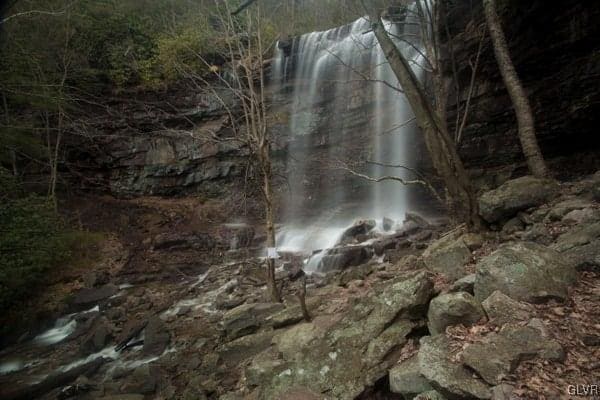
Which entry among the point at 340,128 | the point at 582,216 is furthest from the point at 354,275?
the point at 340,128

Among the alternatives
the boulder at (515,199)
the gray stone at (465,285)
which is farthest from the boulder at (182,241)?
the gray stone at (465,285)

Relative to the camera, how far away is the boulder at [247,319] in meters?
5.75

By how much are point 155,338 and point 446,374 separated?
6236 mm

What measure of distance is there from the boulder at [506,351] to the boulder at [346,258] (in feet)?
21.5

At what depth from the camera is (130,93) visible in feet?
57.2

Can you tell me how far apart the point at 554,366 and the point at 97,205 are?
17996mm

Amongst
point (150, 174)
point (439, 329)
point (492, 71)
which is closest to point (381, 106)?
point (492, 71)

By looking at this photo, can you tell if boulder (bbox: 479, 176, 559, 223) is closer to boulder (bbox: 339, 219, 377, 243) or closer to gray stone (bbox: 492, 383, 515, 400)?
gray stone (bbox: 492, 383, 515, 400)

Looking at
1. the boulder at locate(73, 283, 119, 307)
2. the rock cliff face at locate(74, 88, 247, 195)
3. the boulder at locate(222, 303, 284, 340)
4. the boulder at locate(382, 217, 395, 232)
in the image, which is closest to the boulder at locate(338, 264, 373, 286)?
the boulder at locate(222, 303, 284, 340)

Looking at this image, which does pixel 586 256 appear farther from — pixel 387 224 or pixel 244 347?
pixel 387 224

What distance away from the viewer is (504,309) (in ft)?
9.02

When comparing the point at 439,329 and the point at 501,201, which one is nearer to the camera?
the point at 439,329

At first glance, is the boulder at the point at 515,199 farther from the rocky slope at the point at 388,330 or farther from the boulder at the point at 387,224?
the boulder at the point at 387,224

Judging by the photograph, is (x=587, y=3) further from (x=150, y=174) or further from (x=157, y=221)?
(x=150, y=174)
